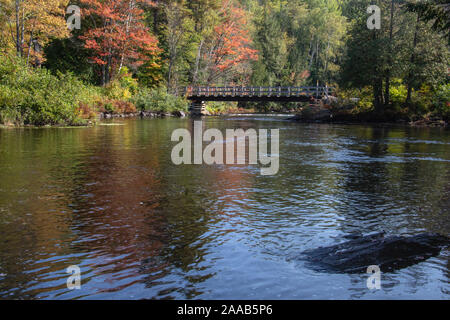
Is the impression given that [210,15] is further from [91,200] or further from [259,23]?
[91,200]

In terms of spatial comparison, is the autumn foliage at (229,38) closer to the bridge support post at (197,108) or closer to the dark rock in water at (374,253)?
the bridge support post at (197,108)

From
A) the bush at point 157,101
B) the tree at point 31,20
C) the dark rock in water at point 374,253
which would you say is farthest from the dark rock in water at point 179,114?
the dark rock in water at point 374,253

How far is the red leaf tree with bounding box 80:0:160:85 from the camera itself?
45.1 meters

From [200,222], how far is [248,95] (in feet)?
154

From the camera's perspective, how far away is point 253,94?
54.8m

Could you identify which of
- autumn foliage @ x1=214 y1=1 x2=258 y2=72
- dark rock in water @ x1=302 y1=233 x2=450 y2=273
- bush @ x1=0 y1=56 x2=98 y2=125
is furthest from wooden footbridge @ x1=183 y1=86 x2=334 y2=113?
dark rock in water @ x1=302 y1=233 x2=450 y2=273

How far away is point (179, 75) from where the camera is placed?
5909 centimetres

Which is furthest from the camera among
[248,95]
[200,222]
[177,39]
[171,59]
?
[171,59]

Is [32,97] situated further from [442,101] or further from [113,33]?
[442,101]

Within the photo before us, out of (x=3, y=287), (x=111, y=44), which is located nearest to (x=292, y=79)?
(x=111, y=44)

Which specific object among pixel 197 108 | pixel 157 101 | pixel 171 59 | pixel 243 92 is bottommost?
pixel 197 108

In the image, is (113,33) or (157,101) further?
(157,101)

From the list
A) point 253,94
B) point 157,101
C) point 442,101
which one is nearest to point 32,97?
point 157,101

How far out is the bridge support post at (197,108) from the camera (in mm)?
57219
